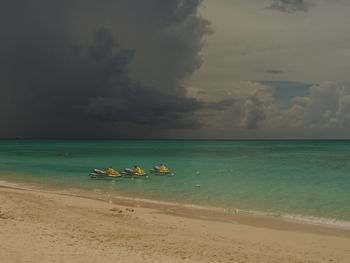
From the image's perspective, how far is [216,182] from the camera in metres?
30.4

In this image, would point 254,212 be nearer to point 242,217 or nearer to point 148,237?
point 242,217

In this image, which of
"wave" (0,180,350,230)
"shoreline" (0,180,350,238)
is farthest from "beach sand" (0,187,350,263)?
"wave" (0,180,350,230)

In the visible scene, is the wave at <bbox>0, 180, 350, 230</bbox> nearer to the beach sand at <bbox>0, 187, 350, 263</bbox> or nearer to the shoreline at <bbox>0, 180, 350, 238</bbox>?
the shoreline at <bbox>0, 180, 350, 238</bbox>

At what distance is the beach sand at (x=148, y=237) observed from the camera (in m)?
9.29

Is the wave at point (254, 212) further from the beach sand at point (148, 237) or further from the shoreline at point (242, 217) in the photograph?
the beach sand at point (148, 237)

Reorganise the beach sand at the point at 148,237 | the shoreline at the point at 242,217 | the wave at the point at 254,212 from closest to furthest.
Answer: the beach sand at the point at 148,237
the shoreline at the point at 242,217
the wave at the point at 254,212

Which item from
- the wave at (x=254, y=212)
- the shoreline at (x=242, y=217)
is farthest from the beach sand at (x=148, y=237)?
the wave at (x=254, y=212)

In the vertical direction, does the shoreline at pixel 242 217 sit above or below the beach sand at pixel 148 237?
below

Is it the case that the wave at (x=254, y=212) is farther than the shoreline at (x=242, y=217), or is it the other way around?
the wave at (x=254, y=212)

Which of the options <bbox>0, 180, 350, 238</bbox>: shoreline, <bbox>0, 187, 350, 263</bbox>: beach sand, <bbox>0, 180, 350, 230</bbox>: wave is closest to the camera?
<bbox>0, 187, 350, 263</bbox>: beach sand

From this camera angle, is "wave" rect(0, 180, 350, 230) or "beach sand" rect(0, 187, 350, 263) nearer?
"beach sand" rect(0, 187, 350, 263)

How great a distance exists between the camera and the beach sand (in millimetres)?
9289

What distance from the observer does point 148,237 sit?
11.6m

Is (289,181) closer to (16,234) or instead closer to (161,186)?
(161,186)
